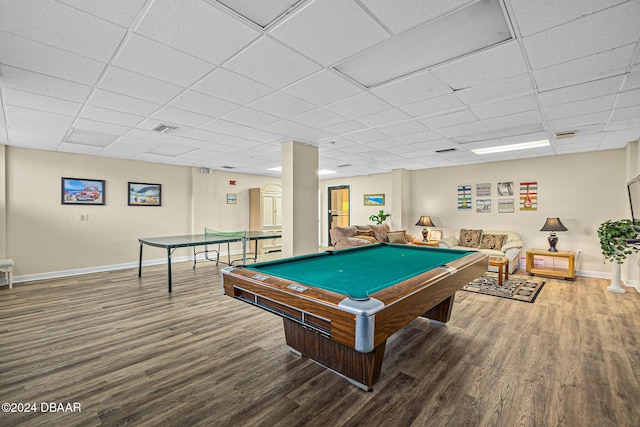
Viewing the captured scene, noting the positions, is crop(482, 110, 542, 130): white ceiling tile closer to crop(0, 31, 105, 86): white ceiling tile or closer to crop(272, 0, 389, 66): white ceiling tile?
crop(272, 0, 389, 66): white ceiling tile

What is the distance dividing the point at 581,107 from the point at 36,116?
6.35 meters

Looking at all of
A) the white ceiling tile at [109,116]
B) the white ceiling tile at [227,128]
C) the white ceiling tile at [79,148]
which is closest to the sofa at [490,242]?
the white ceiling tile at [227,128]

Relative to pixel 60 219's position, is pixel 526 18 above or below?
above

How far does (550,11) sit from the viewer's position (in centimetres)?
167

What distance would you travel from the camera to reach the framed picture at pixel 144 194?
648 centimetres

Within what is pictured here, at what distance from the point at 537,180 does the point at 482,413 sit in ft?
19.7

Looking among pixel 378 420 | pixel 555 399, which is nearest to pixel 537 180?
pixel 555 399

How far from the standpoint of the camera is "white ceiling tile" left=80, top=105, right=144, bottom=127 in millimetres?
3271

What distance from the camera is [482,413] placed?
1824mm

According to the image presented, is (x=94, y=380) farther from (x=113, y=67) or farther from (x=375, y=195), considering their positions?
(x=375, y=195)

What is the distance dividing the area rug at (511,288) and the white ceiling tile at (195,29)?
4680mm

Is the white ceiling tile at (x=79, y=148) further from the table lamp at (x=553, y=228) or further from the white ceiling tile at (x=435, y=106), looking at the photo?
the table lamp at (x=553, y=228)

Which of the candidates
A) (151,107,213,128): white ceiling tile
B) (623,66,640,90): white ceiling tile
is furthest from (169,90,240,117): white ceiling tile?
(623,66,640,90): white ceiling tile

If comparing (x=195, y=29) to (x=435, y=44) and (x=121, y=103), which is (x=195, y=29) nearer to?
(x=435, y=44)
